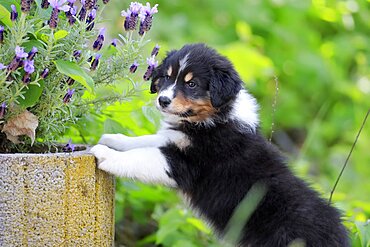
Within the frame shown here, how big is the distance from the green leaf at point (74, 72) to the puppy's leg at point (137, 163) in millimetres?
407

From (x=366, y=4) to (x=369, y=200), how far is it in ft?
9.63

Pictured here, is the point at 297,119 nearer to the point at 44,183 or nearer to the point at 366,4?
the point at 366,4

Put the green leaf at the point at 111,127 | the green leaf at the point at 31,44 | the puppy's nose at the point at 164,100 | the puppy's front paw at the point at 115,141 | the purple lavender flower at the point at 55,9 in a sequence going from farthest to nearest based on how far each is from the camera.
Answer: the green leaf at the point at 111,127
the puppy's front paw at the point at 115,141
the puppy's nose at the point at 164,100
the green leaf at the point at 31,44
the purple lavender flower at the point at 55,9

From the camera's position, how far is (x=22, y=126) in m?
3.36

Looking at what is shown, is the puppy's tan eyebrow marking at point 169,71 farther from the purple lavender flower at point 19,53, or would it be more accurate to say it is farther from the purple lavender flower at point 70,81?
the purple lavender flower at point 19,53

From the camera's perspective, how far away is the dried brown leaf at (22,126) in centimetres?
336

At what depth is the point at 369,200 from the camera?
681 centimetres

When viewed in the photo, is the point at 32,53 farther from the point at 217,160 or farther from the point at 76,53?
the point at 217,160

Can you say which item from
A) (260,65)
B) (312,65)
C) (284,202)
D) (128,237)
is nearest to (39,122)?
(284,202)

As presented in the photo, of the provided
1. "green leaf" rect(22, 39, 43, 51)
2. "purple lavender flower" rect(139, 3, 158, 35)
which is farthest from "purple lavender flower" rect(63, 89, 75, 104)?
"purple lavender flower" rect(139, 3, 158, 35)

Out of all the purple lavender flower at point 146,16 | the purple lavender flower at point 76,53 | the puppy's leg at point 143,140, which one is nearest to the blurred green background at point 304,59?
the puppy's leg at point 143,140

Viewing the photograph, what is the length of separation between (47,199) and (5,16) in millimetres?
855

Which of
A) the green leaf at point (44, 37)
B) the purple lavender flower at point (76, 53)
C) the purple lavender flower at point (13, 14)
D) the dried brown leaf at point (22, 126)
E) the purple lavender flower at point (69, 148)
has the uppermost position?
the purple lavender flower at point (13, 14)

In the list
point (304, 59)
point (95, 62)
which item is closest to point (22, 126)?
point (95, 62)
